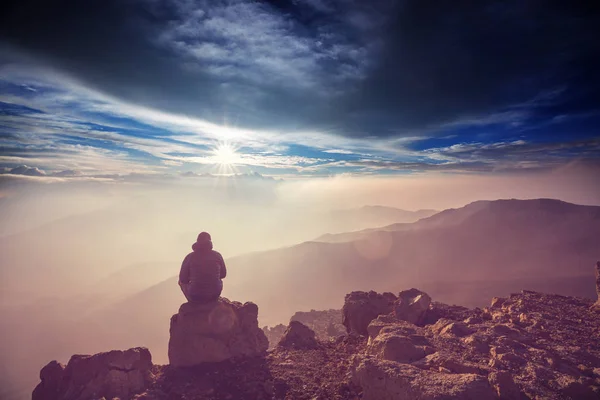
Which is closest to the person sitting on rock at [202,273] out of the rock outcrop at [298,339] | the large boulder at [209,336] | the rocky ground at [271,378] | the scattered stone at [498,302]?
the large boulder at [209,336]

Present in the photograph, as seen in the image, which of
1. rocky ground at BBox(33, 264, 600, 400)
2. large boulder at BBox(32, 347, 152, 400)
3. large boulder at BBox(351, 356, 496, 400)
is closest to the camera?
large boulder at BBox(351, 356, 496, 400)

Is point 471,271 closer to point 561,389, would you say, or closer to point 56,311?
point 561,389

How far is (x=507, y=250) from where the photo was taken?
48.8 meters

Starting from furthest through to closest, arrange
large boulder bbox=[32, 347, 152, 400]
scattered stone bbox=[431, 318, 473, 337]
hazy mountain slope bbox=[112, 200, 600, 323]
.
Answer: hazy mountain slope bbox=[112, 200, 600, 323] → large boulder bbox=[32, 347, 152, 400] → scattered stone bbox=[431, 318, 473, 337]

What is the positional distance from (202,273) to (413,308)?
27.5 ft

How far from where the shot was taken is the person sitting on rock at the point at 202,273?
11305 millimetres

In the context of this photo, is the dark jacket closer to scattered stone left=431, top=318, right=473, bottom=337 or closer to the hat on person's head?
the hat on person's head

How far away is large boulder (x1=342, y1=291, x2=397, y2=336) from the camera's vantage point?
13.0 metres

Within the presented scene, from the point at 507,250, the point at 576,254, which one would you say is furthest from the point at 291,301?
the point at 576,254

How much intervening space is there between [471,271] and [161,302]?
63.9 metres

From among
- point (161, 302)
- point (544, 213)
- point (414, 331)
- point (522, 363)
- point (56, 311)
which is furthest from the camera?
point (56, 311)

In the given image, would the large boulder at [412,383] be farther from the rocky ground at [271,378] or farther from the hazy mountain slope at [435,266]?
the hazy mountain slope at [435,266]

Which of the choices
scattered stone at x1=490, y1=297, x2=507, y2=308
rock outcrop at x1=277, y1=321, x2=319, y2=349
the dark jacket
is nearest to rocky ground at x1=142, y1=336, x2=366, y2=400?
rock outcrop at x1=277, y1=321, x2=319, y2=349

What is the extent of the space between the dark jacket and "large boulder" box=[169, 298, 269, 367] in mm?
627
